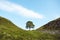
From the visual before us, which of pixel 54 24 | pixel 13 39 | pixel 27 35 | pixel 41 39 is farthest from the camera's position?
pixel 54 24

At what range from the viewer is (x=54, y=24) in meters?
112

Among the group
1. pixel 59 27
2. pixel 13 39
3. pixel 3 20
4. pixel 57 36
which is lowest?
pixel 13 39

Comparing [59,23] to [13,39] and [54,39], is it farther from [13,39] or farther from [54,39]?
[13,39]

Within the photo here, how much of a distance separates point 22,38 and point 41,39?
7.65 m

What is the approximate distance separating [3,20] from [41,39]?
155ft

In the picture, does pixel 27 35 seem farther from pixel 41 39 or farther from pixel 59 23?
pixel 59 23

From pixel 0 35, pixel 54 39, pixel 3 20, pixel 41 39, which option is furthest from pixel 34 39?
pixel 3 20

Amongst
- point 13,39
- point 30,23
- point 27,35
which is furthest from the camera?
point 30,23

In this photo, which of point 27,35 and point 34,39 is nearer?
point 34,39

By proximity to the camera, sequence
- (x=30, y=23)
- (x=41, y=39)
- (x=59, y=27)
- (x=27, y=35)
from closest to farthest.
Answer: (x=41, y=39) → (x=27, y=35) → (x=59, y=27) → (x=30, y=23)

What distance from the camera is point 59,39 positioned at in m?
76.3

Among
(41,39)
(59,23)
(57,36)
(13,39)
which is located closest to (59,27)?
(59,23)

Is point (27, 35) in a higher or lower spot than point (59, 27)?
lower

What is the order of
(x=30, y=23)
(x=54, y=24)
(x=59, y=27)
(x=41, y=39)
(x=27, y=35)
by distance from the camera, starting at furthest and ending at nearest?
(x=30, y=23), (x=54, y=24), (x=59, y=27), (x=27, y=35), (x=41, y=39)
